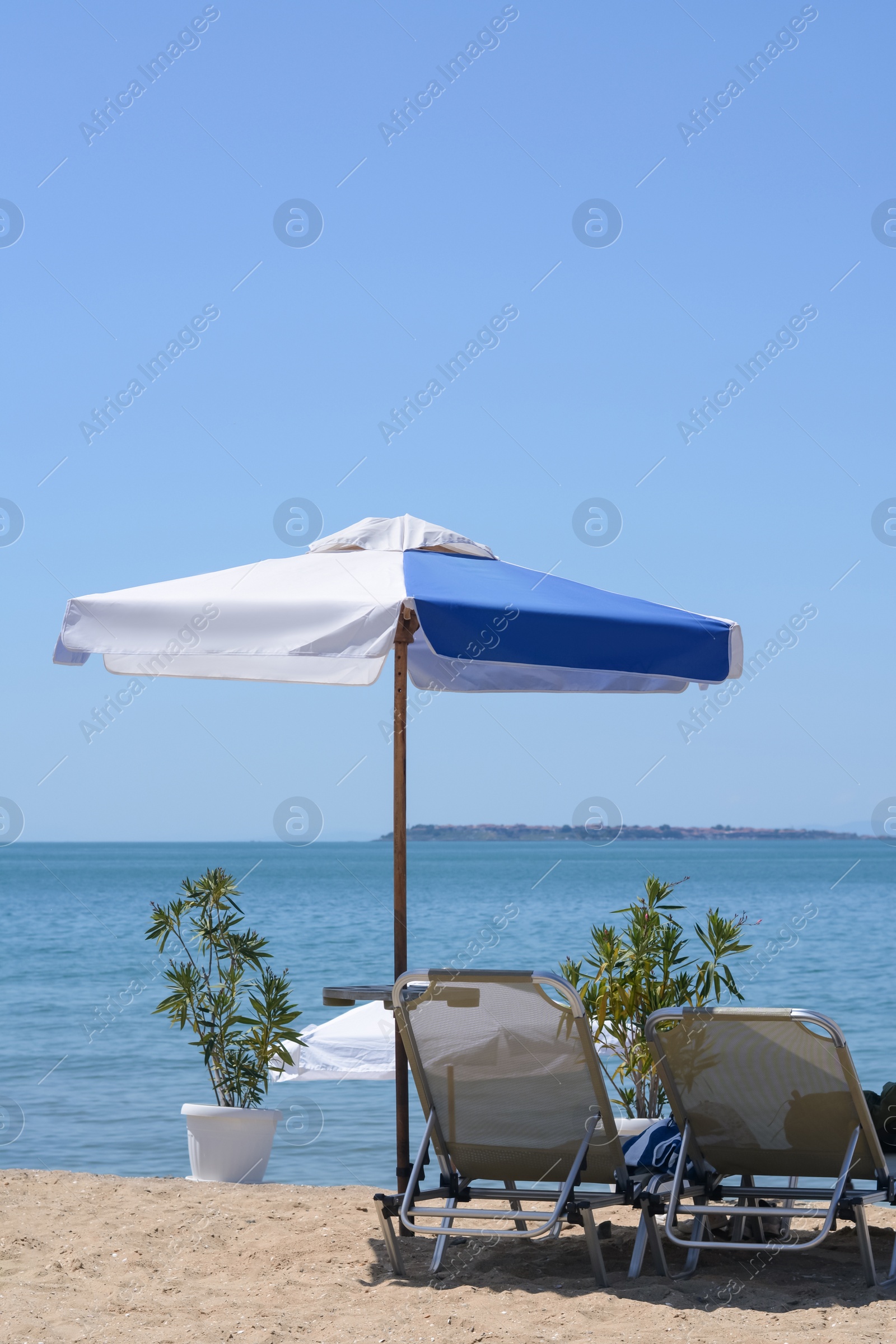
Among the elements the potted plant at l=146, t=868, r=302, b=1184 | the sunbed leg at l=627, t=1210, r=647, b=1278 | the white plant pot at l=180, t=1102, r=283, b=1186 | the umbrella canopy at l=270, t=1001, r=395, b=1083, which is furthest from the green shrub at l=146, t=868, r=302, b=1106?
the sunbed leg at l=627, t=1210, r=647, b=1278

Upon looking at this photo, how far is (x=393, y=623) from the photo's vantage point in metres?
3.39

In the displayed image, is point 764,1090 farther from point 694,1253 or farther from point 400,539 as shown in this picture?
point 400,539

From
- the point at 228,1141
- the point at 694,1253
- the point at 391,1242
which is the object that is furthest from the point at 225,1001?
the point at 694,1253

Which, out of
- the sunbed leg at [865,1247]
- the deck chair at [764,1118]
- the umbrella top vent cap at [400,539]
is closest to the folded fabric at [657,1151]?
the deck chair at [764,1118]

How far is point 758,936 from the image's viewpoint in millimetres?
31094

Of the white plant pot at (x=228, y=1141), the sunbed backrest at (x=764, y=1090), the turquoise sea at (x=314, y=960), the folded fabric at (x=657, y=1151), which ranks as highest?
the sunbed backrest at (x=764, y=1090)

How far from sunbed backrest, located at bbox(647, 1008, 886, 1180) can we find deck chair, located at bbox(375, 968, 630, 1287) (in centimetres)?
26

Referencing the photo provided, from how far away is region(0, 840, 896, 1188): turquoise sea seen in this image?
8570mm

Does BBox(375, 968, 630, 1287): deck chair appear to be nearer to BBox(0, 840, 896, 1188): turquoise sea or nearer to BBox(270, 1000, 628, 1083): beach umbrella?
BBox(0, 840, 896, 1188): turquoise sea

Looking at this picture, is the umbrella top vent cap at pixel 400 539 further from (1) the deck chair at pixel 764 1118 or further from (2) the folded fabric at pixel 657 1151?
(2) the folded fabric at pixel 657 1151

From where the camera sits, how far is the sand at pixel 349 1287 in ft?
10.3

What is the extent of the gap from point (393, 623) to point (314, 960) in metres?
24.6

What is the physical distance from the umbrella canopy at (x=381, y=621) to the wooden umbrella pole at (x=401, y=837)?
204mm

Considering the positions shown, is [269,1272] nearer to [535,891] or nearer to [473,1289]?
[473,1289]
